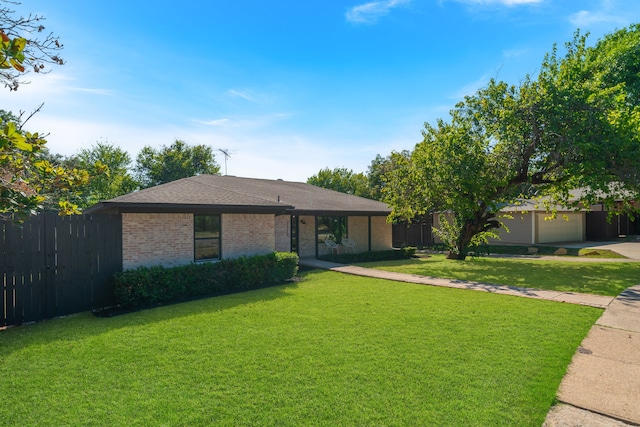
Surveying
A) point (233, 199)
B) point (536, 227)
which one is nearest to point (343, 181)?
point (536, 227)

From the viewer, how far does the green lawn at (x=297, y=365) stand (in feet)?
11.7

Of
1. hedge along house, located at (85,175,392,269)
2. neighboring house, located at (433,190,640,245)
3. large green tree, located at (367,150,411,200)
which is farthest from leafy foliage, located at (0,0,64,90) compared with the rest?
large green tree, located at (367,150,411,200)

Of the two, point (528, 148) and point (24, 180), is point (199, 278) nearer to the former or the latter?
point (24, 180)

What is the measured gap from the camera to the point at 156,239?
10156 millimetres

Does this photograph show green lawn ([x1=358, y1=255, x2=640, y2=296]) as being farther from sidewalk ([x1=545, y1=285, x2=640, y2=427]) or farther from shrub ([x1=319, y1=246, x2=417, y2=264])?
sidewalk ([x1=545, y1=285, x2=640, y2=427])

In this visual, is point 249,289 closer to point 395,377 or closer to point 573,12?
point 395,377

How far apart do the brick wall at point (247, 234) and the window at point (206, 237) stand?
0.75 ft

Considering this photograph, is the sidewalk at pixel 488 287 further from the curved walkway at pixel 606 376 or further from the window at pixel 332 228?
the window at pixel 332 228

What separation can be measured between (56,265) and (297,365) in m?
6.28

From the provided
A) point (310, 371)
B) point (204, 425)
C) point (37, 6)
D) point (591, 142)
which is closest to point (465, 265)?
point (591, 142)

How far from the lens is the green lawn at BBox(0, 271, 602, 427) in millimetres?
3570

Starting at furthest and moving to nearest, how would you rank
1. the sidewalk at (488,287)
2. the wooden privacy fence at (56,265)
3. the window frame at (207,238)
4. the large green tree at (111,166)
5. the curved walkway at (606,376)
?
the large green tree at (111,166), the window frame at (207,238), the sidewalk at (488,287), the wooden privacy fence at (56,265), the curved walkway at (606,376)

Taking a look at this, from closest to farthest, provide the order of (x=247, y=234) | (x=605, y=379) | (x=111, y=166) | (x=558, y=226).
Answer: (x=605, y=379), (x=247, y=234), (x=558, y=226), (x=111, y=166)

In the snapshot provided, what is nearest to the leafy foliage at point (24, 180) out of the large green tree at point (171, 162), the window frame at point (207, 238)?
the window frame at point (207, 238)
